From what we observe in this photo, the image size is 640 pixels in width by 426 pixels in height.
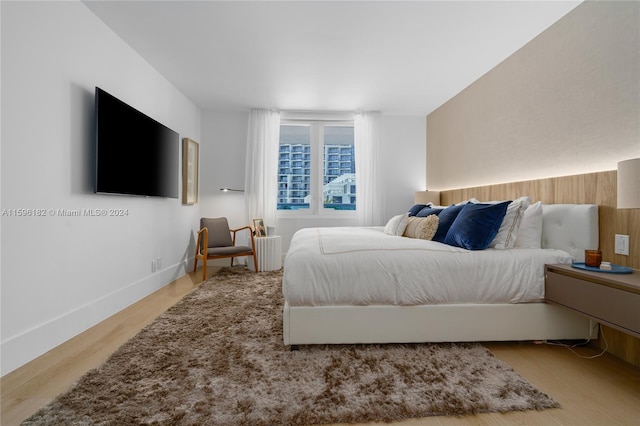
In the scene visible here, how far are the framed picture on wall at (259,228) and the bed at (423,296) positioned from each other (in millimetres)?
2695

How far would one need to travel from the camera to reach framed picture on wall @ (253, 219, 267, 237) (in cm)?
479

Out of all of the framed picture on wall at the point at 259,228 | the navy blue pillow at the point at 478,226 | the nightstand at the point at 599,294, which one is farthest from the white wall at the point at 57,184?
the nightstand at the point at 599,294

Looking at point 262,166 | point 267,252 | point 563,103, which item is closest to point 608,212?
point 563,103

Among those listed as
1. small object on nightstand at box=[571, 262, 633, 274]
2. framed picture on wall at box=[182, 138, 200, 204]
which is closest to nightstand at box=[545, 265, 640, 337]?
small object on nightstand at box=[571, 262, 633, 274]

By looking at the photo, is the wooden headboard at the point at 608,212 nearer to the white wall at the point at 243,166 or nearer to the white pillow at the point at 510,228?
the white pillow at the point at 510,228

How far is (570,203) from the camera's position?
2.44 m

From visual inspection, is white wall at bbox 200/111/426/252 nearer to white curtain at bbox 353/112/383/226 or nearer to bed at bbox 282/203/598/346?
white curtain at bbox 353/112/383/226

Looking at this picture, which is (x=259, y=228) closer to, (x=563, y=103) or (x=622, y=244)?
(x=563, y=103)

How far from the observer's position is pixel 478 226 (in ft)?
7.77

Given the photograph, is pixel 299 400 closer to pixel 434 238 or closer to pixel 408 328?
pixel 408 328

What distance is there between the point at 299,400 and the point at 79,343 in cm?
176

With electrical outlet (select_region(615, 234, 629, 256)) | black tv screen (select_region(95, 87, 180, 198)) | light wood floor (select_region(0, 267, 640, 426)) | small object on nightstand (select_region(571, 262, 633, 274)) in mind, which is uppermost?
black tv screen (select_region(95, 87, 180, 198))

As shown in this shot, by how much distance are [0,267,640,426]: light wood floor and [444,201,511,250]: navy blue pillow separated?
742 millimetres

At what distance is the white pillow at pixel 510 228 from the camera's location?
2.36 m
